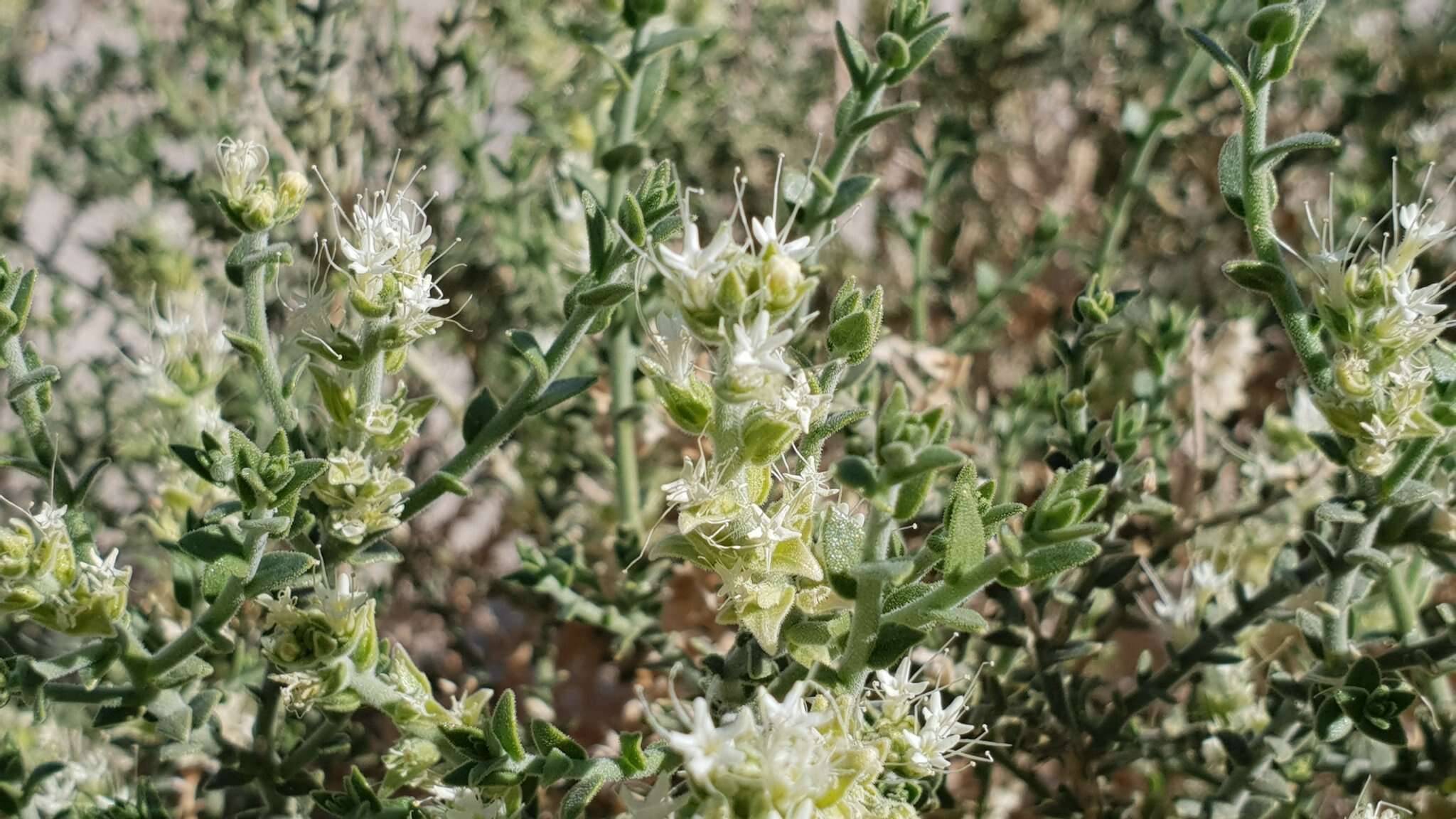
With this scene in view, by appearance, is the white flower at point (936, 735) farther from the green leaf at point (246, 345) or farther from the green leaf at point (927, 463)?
the green leaf at point (246, 345)

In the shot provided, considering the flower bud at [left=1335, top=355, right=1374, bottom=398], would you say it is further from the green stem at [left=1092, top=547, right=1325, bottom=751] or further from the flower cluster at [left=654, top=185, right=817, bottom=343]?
the flower cluster at [left=654, top=185, right=817, bottom=343]

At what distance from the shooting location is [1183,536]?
2.87 ft

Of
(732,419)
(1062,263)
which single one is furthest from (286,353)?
(1062,263)

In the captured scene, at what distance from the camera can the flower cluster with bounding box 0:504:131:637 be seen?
52 centimetres

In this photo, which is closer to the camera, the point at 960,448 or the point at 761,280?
the point at 761,280

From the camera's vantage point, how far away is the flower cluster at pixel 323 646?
536 millimetres

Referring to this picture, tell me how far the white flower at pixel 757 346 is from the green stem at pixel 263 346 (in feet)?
0.76

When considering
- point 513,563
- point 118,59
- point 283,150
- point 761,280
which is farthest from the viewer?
point 513,563

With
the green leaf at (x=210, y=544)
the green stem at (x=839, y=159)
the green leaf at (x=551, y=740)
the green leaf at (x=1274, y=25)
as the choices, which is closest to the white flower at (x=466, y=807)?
the green leaf at (x=551, y=740)

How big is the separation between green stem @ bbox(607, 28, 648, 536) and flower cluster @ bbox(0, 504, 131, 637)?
37 cm

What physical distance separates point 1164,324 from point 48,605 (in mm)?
714

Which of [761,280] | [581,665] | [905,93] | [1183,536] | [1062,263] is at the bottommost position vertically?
[581,665]

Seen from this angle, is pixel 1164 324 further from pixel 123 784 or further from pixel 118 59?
pixel 118 59

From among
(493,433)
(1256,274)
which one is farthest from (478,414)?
(1256,274)
